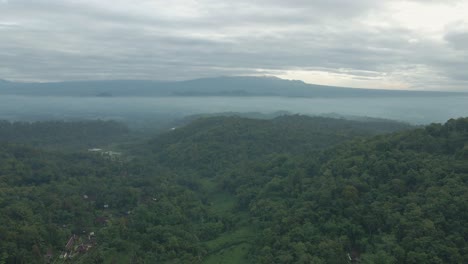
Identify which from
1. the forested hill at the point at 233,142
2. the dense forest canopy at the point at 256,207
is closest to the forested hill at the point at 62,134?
the forested hill at the point at 233,142

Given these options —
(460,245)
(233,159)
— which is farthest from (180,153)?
(460,245)

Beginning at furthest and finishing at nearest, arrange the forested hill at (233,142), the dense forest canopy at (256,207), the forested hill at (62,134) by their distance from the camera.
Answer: the forested hill at (62,134) < the forested hill at (233,142) < the dense forest canopy at (256,207)

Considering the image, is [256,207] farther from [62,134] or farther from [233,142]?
[62,134]

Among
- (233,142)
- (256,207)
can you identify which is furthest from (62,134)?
(256,207)

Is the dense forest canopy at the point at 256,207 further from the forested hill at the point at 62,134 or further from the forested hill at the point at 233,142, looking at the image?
the forested hill at the point at 62,134

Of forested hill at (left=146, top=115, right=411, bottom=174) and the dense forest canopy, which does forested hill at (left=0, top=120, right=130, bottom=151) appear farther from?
the dense forest canopy

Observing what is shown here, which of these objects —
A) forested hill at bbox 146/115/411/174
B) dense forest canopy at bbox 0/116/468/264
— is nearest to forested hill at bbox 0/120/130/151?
forested hill at bbox 146/115/411/174
